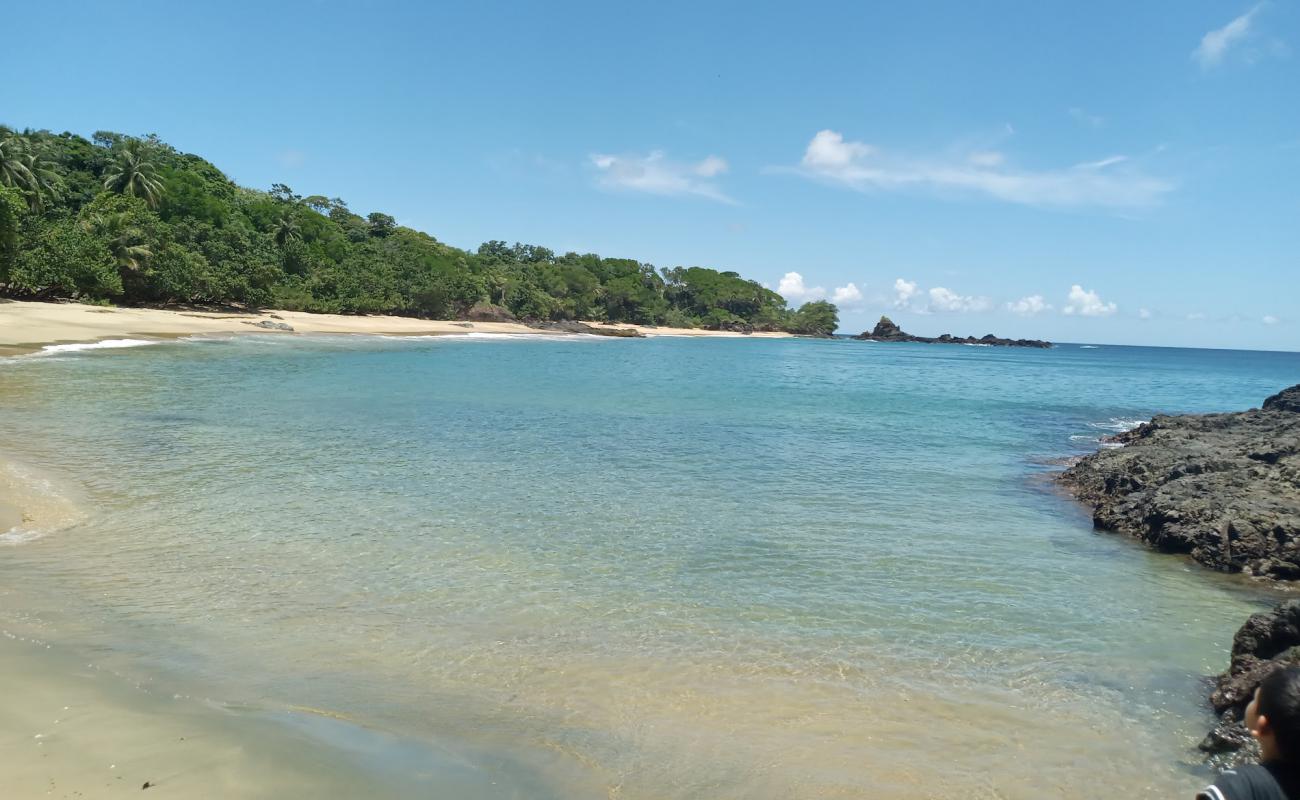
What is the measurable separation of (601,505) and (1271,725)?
10.4 metres

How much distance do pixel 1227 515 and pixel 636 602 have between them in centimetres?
894

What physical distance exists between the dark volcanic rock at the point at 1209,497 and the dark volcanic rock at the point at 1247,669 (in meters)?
4.69

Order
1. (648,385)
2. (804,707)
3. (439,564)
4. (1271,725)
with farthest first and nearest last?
(648,385), (439,564), (804,707), (1271,725)

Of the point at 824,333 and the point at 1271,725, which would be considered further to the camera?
the point at 824,333

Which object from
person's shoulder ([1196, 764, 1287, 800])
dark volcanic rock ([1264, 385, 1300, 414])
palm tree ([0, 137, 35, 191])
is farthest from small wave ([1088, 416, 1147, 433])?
palm tree ([0, 137, 35, 191])

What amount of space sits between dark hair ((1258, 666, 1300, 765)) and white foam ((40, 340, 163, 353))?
1411 inches

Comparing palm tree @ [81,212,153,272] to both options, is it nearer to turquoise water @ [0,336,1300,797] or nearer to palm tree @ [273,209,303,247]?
palm tree @ [273,209,303,247]

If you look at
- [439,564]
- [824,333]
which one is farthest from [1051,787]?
[824,333]

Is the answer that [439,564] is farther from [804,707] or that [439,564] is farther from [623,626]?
[804,707]

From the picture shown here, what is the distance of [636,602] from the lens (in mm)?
8289

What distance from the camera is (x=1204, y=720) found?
6.27 m

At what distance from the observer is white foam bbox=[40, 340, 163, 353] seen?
30047 millimetres

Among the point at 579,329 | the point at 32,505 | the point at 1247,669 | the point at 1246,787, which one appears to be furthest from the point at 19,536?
the point at 579,329

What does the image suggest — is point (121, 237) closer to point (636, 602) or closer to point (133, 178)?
point (133, 178)
